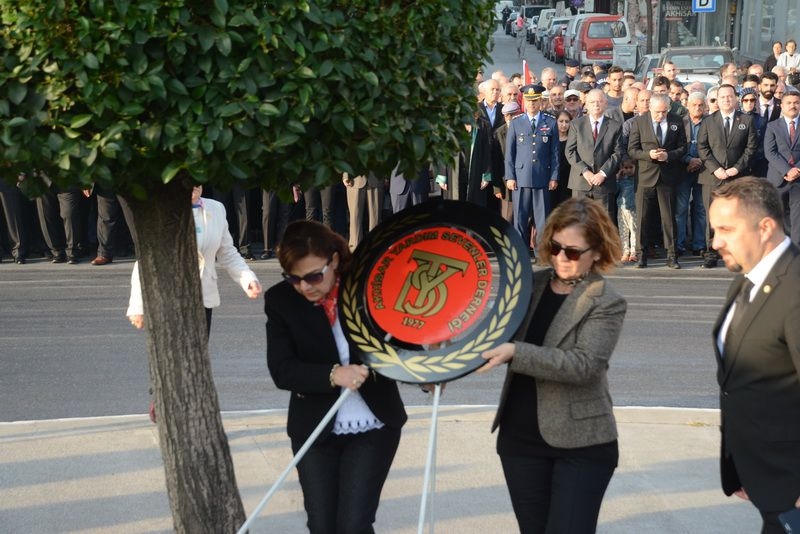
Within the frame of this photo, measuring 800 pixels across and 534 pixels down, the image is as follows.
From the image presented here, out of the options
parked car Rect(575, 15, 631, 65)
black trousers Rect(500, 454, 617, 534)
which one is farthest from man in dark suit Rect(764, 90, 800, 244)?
parked car Rect(575, 15, 631, 65)

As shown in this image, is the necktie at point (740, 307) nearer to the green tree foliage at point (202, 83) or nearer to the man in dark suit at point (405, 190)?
the green tree foliage at point (202, 83)

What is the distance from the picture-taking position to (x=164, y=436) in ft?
15.5

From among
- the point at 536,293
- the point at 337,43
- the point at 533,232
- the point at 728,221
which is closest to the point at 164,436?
the point at 536,293

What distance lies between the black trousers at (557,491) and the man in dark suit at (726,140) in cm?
990

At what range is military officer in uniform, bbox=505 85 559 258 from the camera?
1420 cm

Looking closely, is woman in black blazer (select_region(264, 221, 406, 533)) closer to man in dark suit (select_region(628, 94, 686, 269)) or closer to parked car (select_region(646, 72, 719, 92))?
man in dark suit (select_region(628, 94, 686, 269))

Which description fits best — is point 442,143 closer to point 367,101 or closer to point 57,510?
point 367,101

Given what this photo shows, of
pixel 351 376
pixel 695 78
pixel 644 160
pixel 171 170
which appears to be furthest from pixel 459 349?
pixel 695 78

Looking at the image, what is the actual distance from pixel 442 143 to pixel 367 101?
47 centimetres

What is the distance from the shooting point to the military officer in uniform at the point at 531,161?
1420 cm

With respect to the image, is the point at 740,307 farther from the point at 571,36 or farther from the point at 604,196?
the point at 571,36

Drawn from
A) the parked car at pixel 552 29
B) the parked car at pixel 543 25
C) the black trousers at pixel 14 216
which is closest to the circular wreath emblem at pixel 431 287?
the black trousers at pixel 14 216

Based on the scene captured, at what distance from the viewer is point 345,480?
4.57 metres

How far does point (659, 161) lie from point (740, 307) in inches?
382
